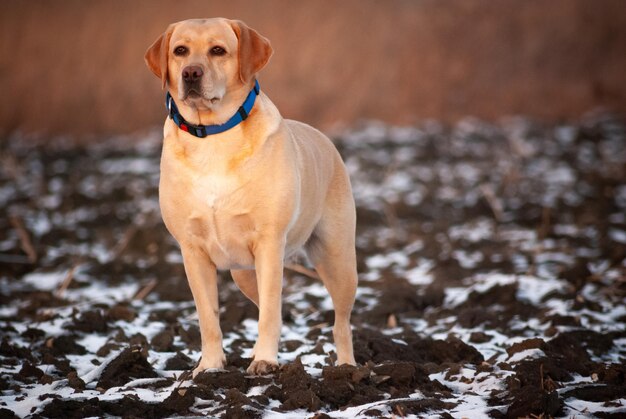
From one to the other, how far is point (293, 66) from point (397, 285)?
28.6ft

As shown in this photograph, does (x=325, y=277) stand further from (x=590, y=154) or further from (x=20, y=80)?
(x=20, y=80)

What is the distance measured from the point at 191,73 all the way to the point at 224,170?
1.71ft

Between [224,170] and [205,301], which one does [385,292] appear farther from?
[224,170]

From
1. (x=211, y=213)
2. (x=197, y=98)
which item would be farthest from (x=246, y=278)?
(x=197, y=98)

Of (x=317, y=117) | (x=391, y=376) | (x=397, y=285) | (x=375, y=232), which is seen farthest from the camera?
(x=317, y=117)

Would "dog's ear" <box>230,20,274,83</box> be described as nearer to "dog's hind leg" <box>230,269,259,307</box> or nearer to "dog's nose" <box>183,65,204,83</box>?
"dog's nose" <box>183,65,204,83</box>

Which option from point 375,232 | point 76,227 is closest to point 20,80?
point 76,227

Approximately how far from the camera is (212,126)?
4859mm

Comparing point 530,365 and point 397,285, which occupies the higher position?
point 397,285

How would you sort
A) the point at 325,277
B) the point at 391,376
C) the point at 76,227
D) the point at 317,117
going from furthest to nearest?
1. the point at 317,117
2. the point at 76,227
3. the point at 325,277
4. the point at 391,376

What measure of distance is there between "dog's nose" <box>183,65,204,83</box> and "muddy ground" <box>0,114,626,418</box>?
1.50 metres

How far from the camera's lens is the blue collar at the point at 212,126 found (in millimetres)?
4852

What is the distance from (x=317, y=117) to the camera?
637 inches

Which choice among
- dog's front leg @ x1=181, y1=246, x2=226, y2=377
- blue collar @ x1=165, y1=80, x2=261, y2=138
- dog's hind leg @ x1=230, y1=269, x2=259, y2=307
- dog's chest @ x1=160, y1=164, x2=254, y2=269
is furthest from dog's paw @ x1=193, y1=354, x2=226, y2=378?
blue collar @ x1=165, y1=80, x2=261, y2=138
